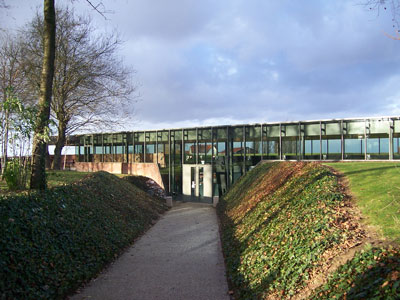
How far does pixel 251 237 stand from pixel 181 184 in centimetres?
1657

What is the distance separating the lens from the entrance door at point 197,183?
22.9 meters

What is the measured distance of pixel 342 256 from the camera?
457 centimetres

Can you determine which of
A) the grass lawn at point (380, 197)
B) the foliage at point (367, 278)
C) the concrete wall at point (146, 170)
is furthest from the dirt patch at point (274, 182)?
the concrete wall at point (146, 170)

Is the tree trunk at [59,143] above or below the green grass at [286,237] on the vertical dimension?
above

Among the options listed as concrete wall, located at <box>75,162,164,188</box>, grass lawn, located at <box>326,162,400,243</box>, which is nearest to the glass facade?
concrete wall, located at <box>75,162,164,188</box>

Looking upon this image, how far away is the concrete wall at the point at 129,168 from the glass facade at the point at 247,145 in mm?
552

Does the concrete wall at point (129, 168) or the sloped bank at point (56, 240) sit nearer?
the sloped bank at point (56, 240)

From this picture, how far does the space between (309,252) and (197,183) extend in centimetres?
1850

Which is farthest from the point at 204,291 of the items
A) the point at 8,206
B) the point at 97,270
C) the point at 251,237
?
the point at 8,206

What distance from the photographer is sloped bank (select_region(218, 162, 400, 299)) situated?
149 inches

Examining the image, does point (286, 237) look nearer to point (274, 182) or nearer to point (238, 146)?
point (274, 182)

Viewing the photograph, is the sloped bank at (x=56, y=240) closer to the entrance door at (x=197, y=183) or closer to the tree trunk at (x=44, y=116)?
the tree trunk at (x=44, y=116)

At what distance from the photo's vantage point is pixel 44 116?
8.65 meters

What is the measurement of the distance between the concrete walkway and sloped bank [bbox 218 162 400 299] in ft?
→ 1.69
